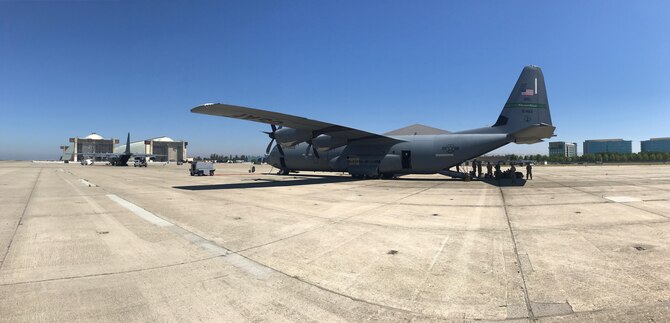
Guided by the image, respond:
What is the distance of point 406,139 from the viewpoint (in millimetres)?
23625

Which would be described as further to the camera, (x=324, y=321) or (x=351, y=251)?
(x=351, y=251)

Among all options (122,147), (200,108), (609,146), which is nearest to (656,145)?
(609,146)

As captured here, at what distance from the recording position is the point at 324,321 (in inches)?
121

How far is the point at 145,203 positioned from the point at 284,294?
31.6 feet

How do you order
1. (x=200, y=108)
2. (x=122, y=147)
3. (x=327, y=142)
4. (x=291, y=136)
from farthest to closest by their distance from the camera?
1. (x=122, y=147)
2. (x=327, y=142)
3. (x=291, y=136)
4. (x=200, y=108)

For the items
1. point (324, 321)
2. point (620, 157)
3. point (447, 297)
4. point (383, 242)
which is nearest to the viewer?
point (324, 321)

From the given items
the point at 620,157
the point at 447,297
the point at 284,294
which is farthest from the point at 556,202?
the point at 620,157

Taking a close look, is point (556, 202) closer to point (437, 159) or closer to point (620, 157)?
point (437, 159)

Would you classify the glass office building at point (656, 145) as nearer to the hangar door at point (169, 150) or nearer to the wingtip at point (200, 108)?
the wingtip at point (200, 108)

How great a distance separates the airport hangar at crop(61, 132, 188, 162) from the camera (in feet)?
487

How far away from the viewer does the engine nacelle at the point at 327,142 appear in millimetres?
23484

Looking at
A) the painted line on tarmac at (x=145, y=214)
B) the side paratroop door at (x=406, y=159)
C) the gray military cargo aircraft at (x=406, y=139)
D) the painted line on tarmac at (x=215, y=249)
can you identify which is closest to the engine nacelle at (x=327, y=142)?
the gray military cargo aircraft at (x=406, y=139)

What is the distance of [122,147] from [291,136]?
556 feet

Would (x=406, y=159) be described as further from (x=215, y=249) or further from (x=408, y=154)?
(x=215, y=249)
